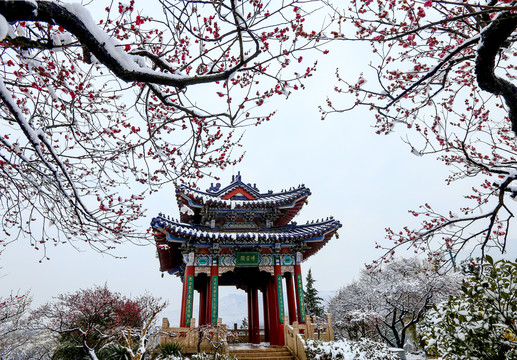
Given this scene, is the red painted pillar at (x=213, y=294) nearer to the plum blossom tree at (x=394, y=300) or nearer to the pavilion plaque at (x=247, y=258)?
the pavilion plaque at (x=247, y=258)

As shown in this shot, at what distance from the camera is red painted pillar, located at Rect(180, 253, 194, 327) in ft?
31.7

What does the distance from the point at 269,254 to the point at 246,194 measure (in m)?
2.83

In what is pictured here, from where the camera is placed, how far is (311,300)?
1093 inches

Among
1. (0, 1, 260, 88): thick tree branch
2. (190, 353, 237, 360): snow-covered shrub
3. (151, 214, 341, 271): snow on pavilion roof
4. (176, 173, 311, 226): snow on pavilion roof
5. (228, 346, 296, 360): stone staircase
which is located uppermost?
(176, 173, 311, 226): snow on pavilion roof

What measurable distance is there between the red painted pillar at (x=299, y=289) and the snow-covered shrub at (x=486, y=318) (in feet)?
22.9

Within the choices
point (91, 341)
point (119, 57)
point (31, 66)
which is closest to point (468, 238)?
point (119, 57)

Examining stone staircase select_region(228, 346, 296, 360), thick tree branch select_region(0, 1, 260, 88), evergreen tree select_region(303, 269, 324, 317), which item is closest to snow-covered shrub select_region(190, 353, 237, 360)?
stone staircase select_region(228, 346, 296, 360)

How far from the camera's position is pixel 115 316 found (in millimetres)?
14609

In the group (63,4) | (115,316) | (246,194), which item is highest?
(246,194)

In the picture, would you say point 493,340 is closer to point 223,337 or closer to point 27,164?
point 27,164

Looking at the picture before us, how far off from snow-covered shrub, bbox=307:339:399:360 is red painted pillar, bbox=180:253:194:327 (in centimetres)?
395

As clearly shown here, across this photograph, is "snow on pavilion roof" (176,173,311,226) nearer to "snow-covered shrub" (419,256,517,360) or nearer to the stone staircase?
the stone staircase

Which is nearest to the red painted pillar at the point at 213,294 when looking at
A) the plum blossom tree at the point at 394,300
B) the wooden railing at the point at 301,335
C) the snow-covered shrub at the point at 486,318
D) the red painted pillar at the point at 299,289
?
the wooden railing at the point at 301,335

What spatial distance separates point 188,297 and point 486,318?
8534 mm
